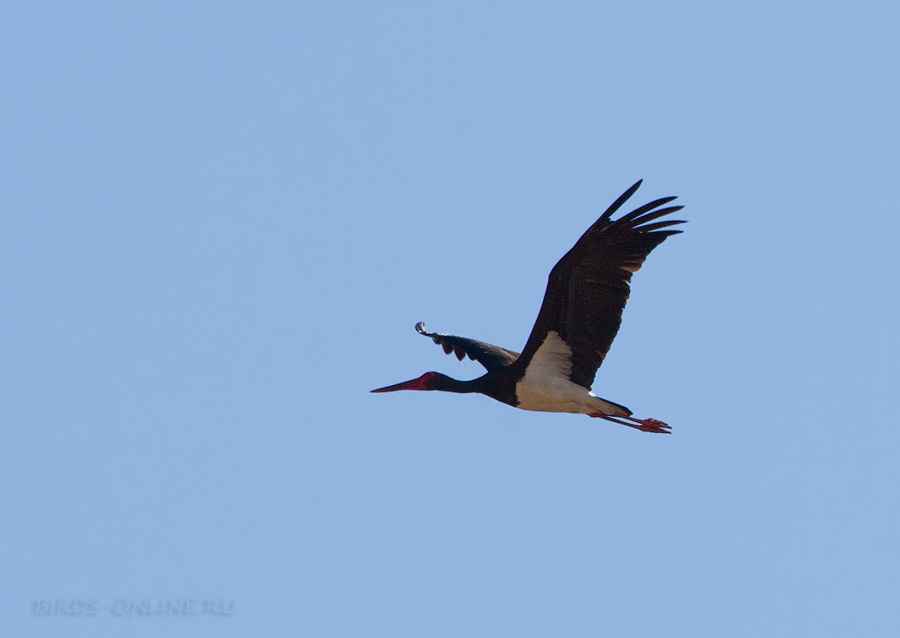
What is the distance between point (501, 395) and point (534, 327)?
1.46 metres

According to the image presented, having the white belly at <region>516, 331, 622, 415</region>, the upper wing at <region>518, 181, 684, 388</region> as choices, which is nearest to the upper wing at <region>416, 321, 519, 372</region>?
the white belly at <region>516, 331, 622, 415</region>

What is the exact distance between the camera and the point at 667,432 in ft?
67.6

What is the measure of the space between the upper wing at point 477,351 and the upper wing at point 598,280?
72.2 inches

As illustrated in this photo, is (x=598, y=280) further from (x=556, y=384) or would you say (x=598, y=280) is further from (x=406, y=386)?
(x=406, y=386)

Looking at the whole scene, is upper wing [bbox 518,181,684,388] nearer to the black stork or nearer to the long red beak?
the black stork

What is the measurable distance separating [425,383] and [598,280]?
12.5ft

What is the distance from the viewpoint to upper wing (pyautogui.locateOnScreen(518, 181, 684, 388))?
1866cm

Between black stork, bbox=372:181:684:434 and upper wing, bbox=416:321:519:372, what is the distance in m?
0.44

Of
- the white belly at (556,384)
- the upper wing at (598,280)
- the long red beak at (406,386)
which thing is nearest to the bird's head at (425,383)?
the long red beak at (406,386)

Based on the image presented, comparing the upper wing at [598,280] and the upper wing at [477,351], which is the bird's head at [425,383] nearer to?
the upper wing at [477,351]

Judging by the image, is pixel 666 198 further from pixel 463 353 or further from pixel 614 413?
pixel 463 353

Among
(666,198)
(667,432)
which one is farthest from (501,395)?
(666,198)

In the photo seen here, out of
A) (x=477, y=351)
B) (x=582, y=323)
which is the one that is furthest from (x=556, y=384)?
(x=477, y=351)

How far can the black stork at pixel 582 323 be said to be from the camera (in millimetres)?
18719
